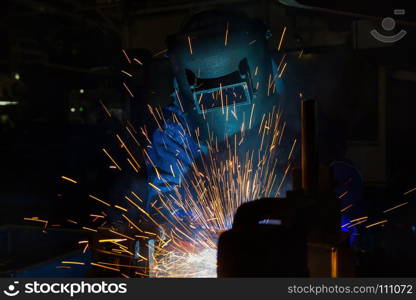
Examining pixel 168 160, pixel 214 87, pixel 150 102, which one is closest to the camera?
pixel 214 87

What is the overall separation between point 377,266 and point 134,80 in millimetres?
3692

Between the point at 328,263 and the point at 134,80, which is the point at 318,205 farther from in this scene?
the point at 134,80

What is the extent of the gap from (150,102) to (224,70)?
275 centimetres

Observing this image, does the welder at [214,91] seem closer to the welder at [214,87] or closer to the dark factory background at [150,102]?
the welder at [214,87]

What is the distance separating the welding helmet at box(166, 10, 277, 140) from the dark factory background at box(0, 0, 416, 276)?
0.31m

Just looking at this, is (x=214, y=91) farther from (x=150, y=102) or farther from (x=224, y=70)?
(x=150, y=102)

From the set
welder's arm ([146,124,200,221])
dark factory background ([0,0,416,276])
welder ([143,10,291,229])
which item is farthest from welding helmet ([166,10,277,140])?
dark factory background ([0,0,416,276])

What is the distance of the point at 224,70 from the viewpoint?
2.42 m

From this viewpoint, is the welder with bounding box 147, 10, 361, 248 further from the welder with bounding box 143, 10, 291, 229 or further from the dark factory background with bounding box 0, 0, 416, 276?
the dark factory background with bounding box 0, 0, 416, 276

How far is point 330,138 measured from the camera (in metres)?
2.48

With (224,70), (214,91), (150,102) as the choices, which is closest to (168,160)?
(214,91)

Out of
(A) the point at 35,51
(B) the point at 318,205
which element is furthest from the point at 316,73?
(A) the point at 35,51

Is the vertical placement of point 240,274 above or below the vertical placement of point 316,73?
below

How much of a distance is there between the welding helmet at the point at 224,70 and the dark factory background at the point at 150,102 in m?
0.31
